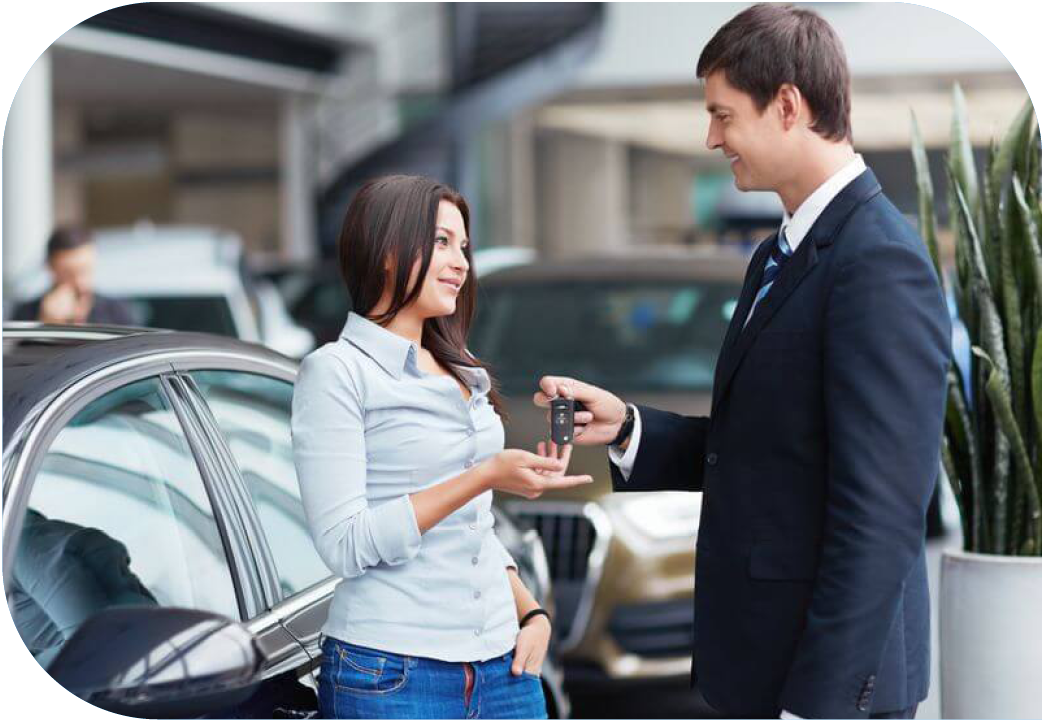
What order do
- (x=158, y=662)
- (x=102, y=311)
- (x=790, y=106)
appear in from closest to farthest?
(x=158, y=662), (x=790, y=106), (x=102, y=311)

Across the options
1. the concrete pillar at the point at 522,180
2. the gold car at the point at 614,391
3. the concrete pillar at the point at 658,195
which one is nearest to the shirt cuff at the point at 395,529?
the gold car at the point at 614,391

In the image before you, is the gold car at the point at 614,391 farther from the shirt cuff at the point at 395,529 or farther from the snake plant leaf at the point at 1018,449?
the shirt cuff at the point at 395,529

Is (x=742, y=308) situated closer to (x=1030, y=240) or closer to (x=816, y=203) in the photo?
(x=816, y=203)

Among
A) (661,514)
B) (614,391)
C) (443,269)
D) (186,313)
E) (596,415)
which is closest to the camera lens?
(443,269)

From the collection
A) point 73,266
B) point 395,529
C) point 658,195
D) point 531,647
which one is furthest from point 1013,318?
point 658,195

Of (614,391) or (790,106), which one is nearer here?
(790,106)

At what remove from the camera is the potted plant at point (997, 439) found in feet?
10.5

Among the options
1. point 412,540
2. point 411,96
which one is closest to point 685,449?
point 412,540

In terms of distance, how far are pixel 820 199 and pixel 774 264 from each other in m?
0.14

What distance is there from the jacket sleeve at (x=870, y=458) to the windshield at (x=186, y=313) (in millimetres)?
6038

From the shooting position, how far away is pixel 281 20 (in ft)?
57.6

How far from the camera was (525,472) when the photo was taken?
80.0 inches

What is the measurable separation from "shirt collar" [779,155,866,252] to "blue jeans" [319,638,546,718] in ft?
2.59

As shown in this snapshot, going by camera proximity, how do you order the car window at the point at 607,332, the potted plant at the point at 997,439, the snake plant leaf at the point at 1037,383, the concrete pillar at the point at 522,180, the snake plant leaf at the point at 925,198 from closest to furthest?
the snake plant leaf at the point at 1037,383 → the potted plant at the point at 997,439 → the snake plant leaf at the point at 925,198 → the car window at the point at 607,332 → the concrete pillar at the point at 522,180
